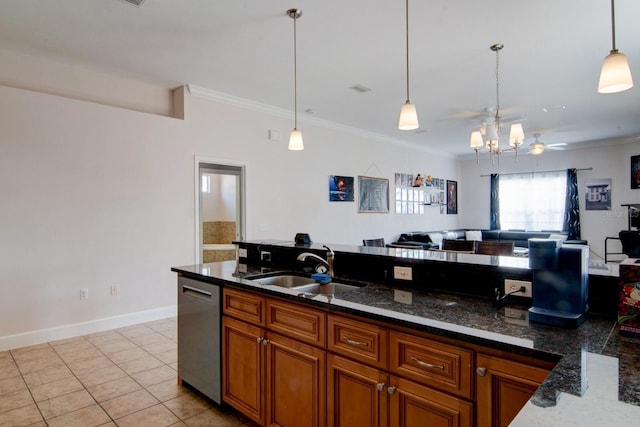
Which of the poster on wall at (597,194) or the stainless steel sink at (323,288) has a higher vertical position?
the poster on wall at (597,194)

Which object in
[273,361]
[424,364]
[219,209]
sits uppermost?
[219,209]

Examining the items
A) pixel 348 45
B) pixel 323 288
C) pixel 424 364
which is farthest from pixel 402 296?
pixel 348 45

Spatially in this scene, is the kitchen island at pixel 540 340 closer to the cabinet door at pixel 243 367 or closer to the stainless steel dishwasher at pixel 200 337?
the cabinet door at pixel 243 367

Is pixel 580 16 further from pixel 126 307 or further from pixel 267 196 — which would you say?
pixel 126 307

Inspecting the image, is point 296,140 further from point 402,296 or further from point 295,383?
point 295,383

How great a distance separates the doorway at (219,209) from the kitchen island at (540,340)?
9.75 ft

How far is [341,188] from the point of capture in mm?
6695

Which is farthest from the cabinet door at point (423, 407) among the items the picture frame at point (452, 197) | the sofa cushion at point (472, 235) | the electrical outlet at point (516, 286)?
the picture frame at point (452, 197)

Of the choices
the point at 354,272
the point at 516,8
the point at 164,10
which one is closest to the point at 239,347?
the point at 354,272

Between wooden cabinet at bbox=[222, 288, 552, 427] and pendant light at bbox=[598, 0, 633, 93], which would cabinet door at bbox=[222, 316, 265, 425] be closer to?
wooden cabinet at bbox=[222, 288, 552, 427]

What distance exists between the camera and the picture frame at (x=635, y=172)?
769 centimetres

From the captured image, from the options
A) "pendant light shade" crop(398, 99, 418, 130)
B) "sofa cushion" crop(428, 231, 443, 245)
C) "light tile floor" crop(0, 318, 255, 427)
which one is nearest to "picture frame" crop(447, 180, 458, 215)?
"sofa cushion" crop(428, 231, 443, 245)

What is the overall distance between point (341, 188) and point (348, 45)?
3380 millimetres

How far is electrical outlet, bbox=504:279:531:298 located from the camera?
5.44ft
